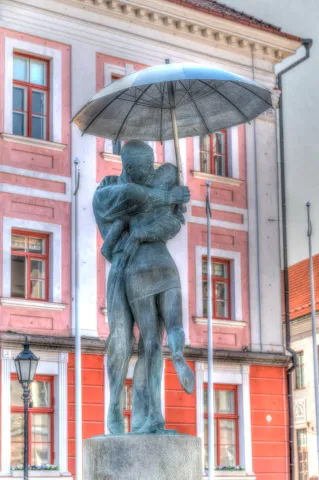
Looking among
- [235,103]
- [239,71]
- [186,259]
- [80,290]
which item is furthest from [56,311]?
[235,103]

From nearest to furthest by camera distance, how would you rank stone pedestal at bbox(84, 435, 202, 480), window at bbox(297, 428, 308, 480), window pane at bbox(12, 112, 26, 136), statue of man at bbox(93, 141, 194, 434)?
stone pedestal at bbox(84, 435, 202, 480)
statue of man at bbox(93, 141, 194, 434)
window pane at bbox(12, 112, 26, 136)
window at bbox(297, 428, 308, 480)

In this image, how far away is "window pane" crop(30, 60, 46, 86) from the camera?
1053 inches

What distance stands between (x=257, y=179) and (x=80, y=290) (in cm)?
623

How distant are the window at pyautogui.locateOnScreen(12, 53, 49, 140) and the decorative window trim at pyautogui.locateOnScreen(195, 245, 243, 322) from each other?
4731 millimetres

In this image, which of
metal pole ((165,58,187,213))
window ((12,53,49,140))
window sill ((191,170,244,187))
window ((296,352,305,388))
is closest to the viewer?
metal pole ((165,58,187,213))

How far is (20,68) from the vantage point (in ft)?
87.0

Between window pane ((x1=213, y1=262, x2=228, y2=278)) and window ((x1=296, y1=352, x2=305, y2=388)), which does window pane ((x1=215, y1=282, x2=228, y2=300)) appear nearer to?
window pane ((x1=213, y1=262, x2=228, y2=278))

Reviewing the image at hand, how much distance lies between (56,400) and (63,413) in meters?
0.33

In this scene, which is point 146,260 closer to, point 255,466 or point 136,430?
point 136,430

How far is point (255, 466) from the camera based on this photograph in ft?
93.0

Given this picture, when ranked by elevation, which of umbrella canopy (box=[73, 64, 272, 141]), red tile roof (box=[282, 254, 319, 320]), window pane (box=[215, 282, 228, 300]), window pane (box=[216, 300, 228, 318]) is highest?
red tile roof (box=[282, 254, 319, 320])

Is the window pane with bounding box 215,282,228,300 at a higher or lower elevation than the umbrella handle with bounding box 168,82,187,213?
higher

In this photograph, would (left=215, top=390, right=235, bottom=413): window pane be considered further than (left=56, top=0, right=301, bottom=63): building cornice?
Yes

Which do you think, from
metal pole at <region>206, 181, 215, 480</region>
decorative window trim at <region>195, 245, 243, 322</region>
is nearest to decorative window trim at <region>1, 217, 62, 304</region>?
metal pole at <region>206, 181, 215, 480</region>
